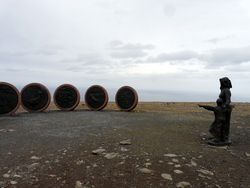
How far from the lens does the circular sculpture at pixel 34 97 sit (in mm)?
11164

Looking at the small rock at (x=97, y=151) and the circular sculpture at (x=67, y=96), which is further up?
the circular sculpture at (x=67, y=96)

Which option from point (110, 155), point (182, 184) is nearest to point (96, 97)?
point (110, 155)

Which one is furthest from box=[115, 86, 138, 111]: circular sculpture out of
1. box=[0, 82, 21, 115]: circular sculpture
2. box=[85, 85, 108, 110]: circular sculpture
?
box=[0, 82, 21, 115]: circular sculpture

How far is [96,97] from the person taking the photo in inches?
501

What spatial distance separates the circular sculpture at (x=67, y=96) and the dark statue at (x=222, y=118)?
907 centimetres

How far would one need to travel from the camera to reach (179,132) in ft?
22.3

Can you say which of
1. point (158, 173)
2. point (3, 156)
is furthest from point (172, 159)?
point (3, 156)

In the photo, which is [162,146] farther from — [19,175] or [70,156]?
[19,175]

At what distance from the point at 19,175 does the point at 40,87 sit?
8706 mm

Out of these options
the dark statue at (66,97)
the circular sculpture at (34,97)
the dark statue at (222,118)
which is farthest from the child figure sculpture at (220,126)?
the circular sculpture at (34,97)

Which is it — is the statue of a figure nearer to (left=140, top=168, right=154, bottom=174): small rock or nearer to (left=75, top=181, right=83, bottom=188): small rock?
(left=140, top=168, right=154, bottom=174): small rock

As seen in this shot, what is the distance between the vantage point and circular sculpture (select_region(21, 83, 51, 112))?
11164mm

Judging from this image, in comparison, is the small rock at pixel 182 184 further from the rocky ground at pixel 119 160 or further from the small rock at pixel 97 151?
the small rock at pixel 97 151

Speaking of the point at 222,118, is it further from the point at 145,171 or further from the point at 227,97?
the point at 145,171
